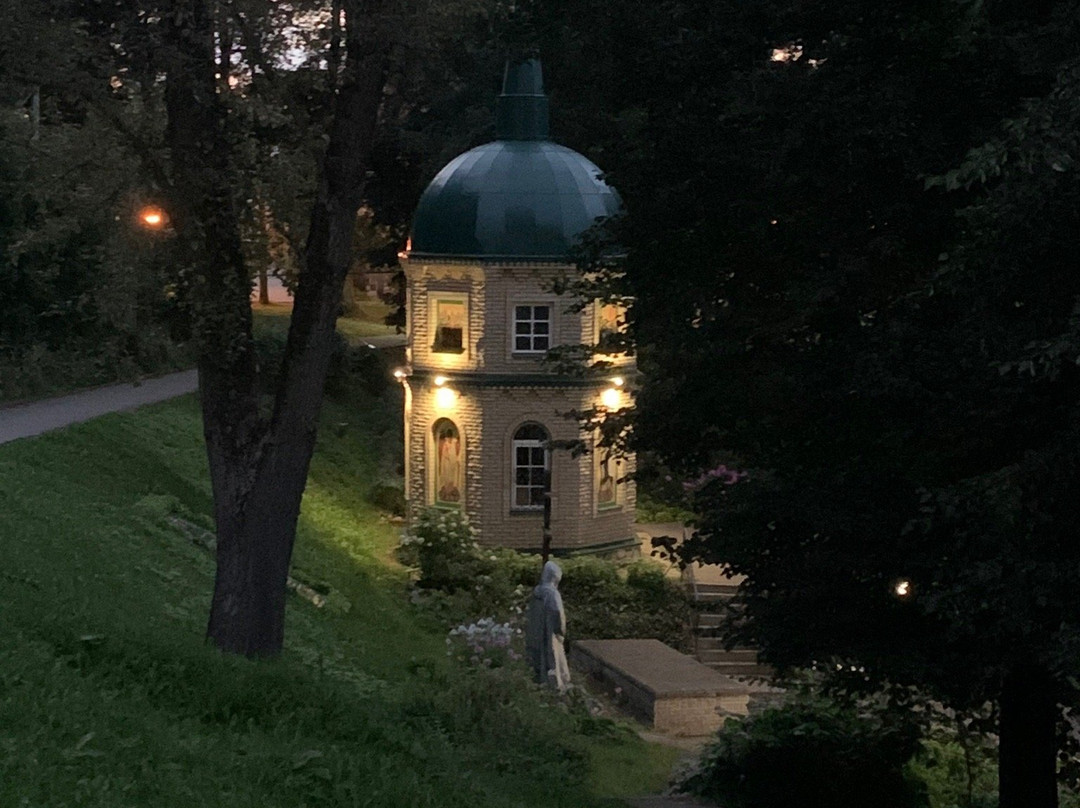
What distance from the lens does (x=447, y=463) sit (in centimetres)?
3475

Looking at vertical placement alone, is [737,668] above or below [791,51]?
below

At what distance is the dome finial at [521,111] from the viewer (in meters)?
34.9

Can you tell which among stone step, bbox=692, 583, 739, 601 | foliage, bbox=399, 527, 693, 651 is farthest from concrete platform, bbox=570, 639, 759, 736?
stone step, bbox=692, 583, 739, 601

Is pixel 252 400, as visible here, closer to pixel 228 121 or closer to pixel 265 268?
pixel 265 268

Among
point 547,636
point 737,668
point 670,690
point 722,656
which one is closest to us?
point 547,636

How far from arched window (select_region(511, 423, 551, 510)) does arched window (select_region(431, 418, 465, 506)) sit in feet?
3.84

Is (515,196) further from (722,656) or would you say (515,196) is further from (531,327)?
(722,656)

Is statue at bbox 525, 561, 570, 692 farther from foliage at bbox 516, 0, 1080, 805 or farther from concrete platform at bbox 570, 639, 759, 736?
foliage at bbox 516, 0, 1080, 805

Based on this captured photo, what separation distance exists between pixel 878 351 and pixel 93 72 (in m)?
6.76

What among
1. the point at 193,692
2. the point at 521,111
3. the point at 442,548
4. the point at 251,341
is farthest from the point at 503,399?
the point at 193,692

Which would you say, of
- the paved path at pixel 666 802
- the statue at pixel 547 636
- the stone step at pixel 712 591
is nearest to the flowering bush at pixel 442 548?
the stone step at pixel 712 591

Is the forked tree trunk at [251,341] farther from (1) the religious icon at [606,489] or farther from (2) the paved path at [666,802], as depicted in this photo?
(1) the religious icon at [606,489]

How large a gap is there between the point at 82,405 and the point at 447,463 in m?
7.50

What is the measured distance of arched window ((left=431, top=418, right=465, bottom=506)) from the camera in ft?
113
